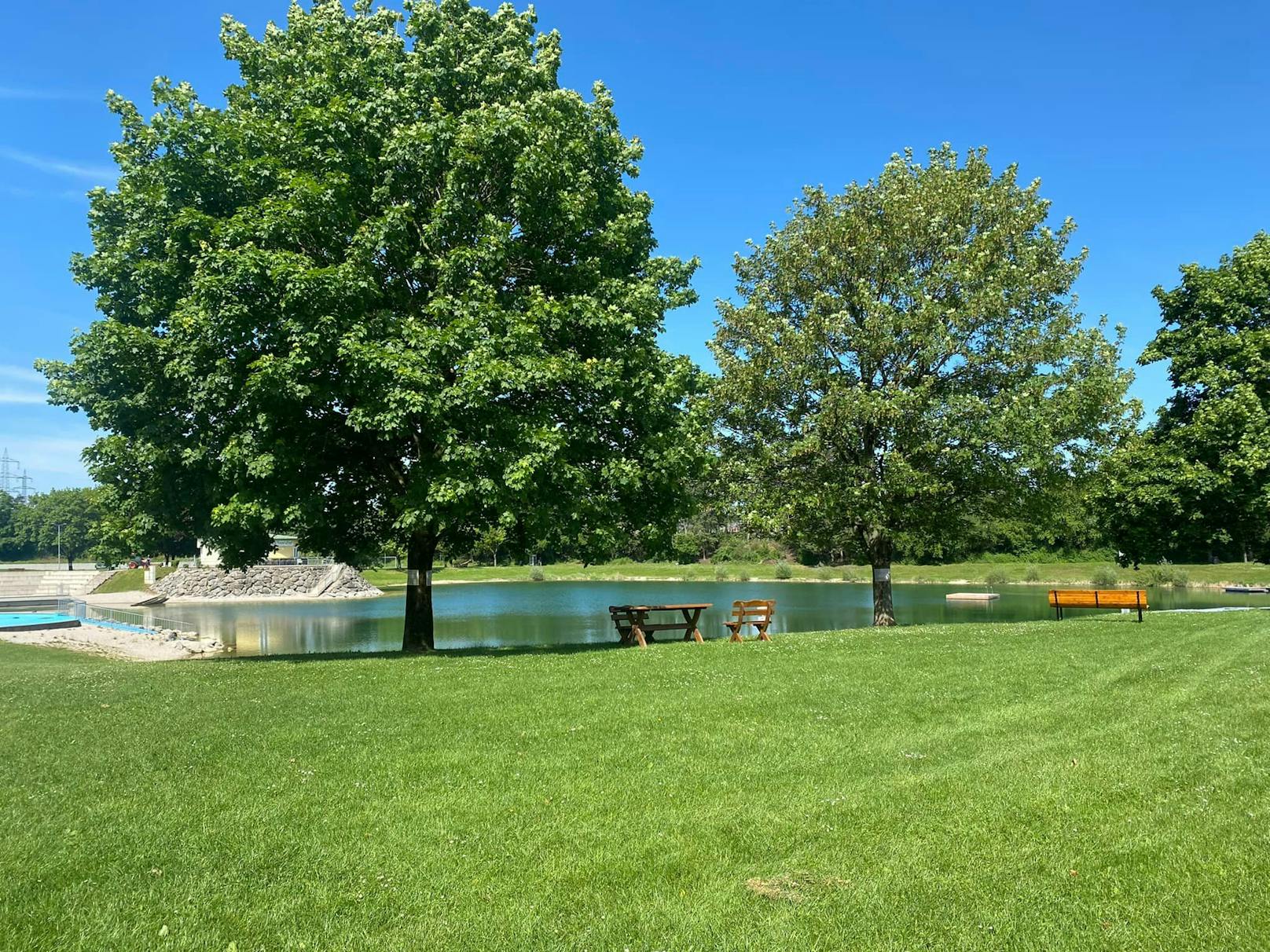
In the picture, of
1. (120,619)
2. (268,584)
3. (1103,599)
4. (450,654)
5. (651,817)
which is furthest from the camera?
(268,584)

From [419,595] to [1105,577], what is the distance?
5040cm

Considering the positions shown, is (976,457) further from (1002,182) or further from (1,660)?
(1,660)

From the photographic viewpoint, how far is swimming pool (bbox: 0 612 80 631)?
3131 centimetres

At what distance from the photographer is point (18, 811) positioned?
6055mm

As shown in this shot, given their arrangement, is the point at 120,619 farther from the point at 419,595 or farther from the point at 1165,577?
the point at 1165,577

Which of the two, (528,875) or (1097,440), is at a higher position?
(1097,440)

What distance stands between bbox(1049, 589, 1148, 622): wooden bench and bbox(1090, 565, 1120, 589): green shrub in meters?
34.5

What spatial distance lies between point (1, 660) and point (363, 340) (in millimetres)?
12408

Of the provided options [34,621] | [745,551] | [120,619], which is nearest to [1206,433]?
[120,619]

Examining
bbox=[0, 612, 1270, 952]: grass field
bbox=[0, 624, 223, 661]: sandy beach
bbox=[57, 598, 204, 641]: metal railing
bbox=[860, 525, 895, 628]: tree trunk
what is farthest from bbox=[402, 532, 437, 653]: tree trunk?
bbox=[57, 598, 204, 641]: metal railing

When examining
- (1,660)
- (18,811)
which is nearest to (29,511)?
(1,660)

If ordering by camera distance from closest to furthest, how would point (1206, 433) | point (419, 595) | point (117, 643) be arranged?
point (419, 595), point (1206, 433), point (117, 643)

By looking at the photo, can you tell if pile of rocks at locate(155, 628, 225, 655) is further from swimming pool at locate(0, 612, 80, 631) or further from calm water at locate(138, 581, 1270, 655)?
swimming pool at locate(0, 612, 80, 631)

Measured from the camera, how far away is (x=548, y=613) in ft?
131
